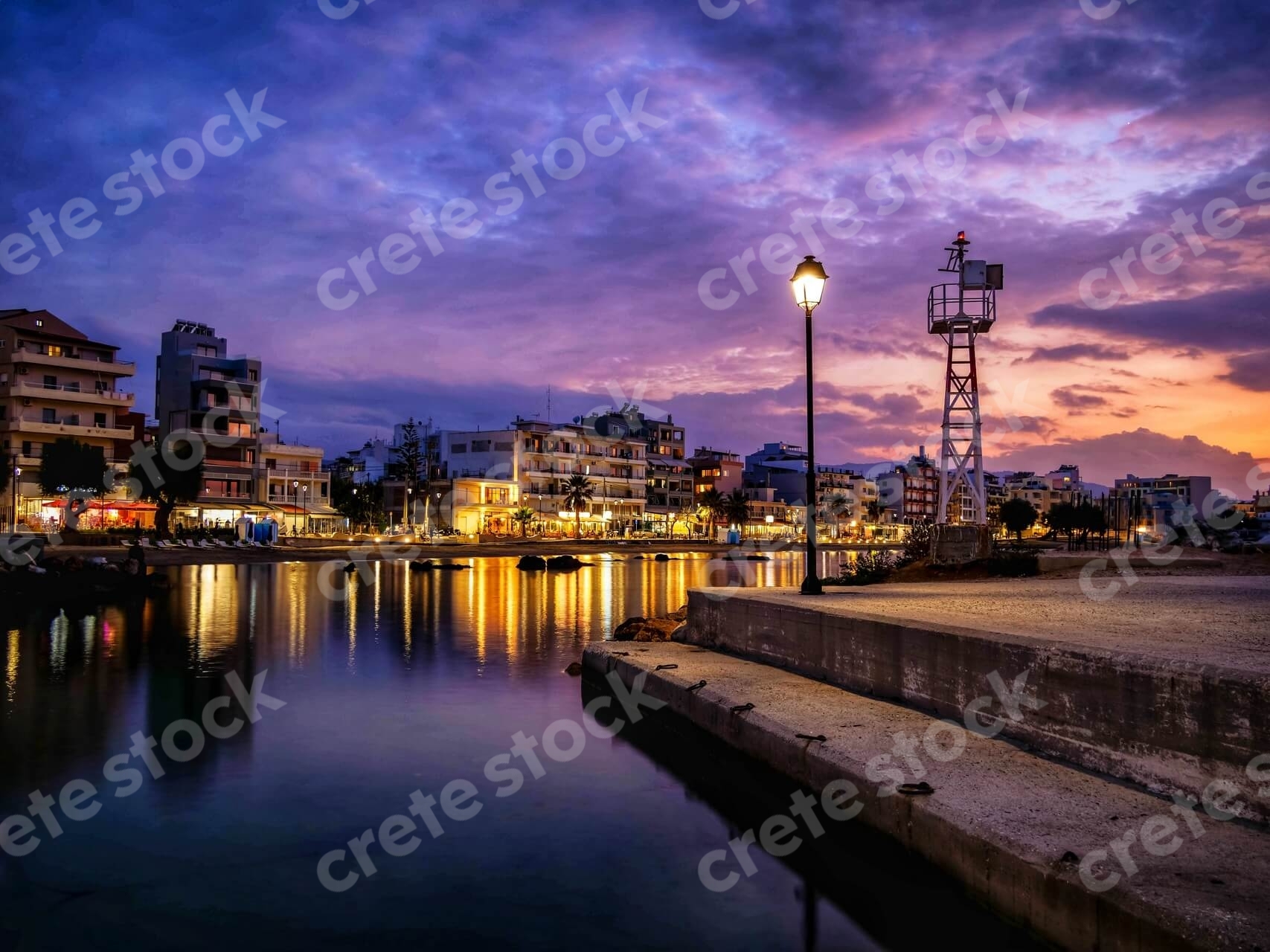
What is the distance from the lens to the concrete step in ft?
16.7

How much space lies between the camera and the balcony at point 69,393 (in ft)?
251

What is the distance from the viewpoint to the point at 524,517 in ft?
386

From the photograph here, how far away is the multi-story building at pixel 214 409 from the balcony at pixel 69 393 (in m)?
5.09

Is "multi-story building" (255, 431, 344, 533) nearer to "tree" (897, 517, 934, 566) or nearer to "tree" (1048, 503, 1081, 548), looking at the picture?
"tree" (897, 517, 934, 566)

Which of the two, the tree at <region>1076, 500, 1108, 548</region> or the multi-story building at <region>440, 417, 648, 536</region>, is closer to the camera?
the tree at <region>1076, 500, 1108, 548</region>

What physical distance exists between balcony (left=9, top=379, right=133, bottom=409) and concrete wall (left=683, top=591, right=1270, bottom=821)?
82.3 m

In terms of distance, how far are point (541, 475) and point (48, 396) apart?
58151 mm

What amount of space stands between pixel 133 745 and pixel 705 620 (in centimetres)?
885

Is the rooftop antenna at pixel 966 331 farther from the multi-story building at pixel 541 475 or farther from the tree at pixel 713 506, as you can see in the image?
the tree at pixel 713 506

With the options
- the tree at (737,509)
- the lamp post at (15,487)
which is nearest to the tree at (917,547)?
the lamp post at (15,487)

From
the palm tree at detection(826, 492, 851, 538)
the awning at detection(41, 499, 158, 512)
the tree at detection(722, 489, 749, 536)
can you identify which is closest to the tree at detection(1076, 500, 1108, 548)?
the tree at detection(722, 489, 749, 536)

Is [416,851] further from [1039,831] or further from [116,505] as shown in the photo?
[116,505]

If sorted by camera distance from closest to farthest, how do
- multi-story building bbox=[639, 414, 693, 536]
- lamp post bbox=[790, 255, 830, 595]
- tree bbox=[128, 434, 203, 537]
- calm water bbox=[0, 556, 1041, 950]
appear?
calm water bbox=[0, 556, 1041, 950] → lamp post bbox=[790, 255, 830, 595] → tree bbox=[128, 434, 203, 537] → multi-story building bbox=[639, 414, 693, 536]

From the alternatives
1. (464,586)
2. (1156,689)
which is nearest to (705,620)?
(1156,689)
